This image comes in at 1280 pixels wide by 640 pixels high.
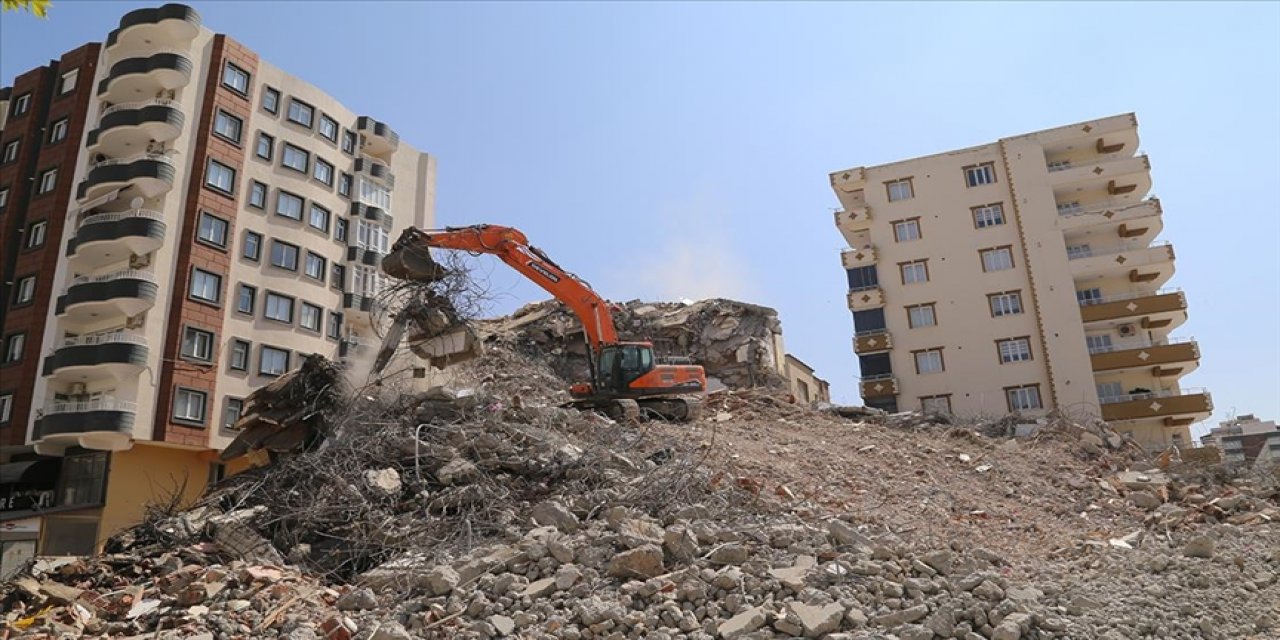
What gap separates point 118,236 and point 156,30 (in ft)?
25.4

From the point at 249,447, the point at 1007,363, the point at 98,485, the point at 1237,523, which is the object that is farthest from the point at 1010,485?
the point at 98,485

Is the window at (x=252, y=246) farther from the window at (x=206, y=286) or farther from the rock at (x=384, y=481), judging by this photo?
the rock at (x=384, y=481)

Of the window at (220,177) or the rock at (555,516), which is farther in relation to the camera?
the window at (220,177)

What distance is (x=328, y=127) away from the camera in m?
34.3

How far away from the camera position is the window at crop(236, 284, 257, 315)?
95.2ft

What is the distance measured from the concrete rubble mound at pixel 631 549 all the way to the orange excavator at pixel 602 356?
3.25 metres

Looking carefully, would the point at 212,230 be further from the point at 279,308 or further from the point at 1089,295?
the point at 1089,295

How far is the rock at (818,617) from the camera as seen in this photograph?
652cm

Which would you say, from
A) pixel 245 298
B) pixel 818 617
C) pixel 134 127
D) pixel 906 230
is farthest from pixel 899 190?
pixel 818 617

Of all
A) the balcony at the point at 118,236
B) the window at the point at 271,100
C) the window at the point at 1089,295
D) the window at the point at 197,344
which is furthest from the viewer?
the window at the point at 1089,295

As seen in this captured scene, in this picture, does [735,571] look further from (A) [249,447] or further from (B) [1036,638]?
(A) [249,447]

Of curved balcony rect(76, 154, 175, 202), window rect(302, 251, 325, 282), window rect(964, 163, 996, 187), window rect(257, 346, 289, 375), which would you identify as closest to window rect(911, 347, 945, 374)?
window rect(964, 163, 996, 187)

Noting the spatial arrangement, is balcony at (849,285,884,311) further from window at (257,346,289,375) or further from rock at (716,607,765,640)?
rock at (716,607,765,640)

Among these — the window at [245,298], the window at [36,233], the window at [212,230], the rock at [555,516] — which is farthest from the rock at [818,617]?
the window at [36,233]
